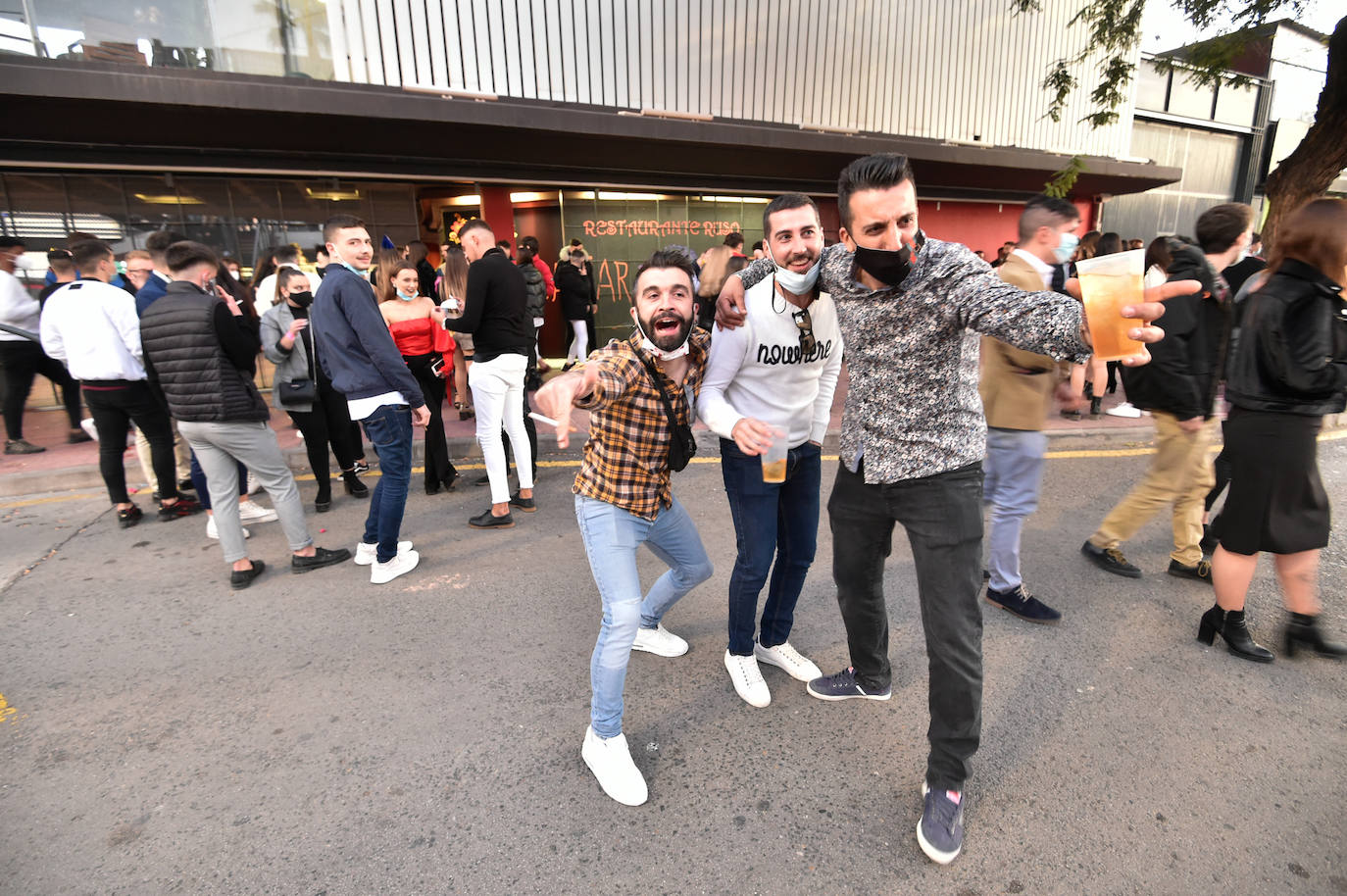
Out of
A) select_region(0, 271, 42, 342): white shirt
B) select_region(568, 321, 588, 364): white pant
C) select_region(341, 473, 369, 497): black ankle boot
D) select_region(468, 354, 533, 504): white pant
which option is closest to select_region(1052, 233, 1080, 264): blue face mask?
select_region(468, 354, 533, 504): white pant

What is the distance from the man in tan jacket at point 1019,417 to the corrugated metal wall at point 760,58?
9.05 metres

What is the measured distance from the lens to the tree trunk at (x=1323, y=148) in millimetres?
8203

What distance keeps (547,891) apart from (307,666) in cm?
186

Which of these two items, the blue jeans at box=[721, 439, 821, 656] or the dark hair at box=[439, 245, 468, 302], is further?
the dark hair at box=[439, 245, 468, 302]

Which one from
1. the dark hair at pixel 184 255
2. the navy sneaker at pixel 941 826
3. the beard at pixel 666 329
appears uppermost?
the dark hair at pixel 184 255

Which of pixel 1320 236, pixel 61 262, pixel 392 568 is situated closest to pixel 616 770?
pixel 392 568

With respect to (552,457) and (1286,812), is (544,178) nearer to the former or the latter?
(552,457)

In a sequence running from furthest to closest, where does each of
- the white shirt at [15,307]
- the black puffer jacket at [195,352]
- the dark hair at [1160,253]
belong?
the white shirt at [15,307] < the dark hair at [1160,253] < the black puffer jacket at [195,352]

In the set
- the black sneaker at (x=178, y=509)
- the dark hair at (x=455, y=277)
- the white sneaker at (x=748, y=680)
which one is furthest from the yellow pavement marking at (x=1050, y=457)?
the white sneaker at (x=748, y=680)

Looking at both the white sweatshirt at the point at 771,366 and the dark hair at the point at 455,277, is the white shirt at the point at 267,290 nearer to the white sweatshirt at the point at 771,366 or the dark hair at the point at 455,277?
the dark hair at the point at 455,277

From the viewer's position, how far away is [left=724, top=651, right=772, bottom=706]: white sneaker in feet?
9.52

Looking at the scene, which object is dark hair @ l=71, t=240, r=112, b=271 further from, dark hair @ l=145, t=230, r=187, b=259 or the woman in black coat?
the woman in black coat

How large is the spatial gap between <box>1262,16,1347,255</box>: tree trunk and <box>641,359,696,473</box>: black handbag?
9.29 m

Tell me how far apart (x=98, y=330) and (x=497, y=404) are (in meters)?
2.78
